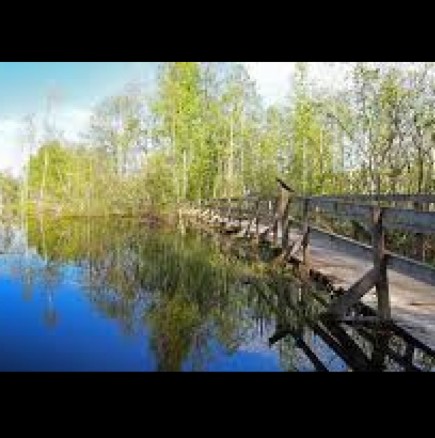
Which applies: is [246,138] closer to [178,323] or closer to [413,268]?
[178,323]

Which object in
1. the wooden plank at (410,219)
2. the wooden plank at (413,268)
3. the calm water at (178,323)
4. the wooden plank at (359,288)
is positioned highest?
the wooden plank at (410,219)

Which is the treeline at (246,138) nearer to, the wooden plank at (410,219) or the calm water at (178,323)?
the calm water at (178,323)

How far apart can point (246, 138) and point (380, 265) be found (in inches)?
1325

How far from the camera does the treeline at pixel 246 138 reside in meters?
19.1

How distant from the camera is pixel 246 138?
3947 centimetres

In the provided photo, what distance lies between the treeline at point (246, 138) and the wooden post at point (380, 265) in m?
10.7

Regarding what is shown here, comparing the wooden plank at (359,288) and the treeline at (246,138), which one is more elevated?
the treeline at (246,138)

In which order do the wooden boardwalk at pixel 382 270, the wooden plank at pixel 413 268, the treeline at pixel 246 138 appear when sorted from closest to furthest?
the wooden plank at pixel 413 268
the wooden boardwalk at pixel 382 270
the treeline at pixel 246 138

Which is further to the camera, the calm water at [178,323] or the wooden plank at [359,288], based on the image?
the wooden plank at [359,288]

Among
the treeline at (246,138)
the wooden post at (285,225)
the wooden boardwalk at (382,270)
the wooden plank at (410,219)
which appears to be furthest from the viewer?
the treeline at (246,138)

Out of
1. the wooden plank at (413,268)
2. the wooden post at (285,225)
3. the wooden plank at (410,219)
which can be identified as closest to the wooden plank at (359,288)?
the wooden plank at (413,268)

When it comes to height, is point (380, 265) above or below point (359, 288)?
above

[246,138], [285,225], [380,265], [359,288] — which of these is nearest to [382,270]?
[380,265]

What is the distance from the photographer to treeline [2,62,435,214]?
62.6 feet
